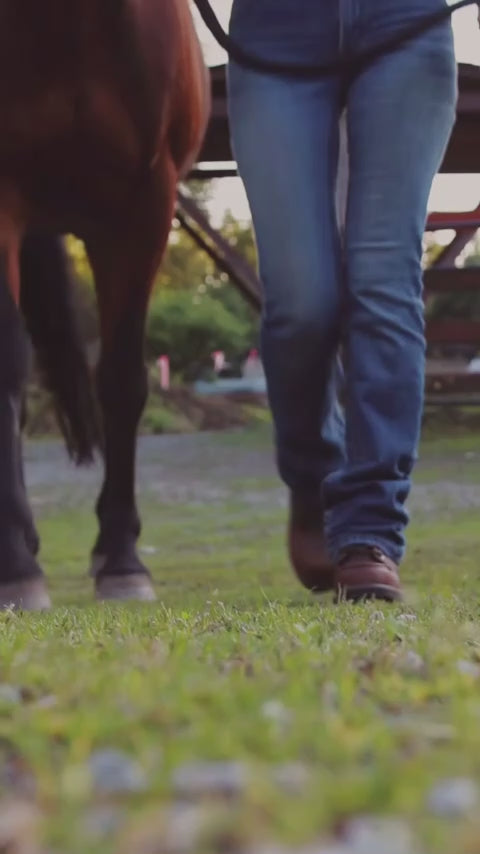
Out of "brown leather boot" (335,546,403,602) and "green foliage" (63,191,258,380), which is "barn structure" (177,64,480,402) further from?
"green foliage" (63,191,258,380)

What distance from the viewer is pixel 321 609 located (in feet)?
7.52

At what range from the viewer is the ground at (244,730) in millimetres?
771

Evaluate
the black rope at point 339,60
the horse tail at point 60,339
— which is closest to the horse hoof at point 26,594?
the black rope at point 339,60

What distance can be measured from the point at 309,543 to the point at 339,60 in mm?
941

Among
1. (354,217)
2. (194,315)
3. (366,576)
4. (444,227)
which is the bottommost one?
(194,315)

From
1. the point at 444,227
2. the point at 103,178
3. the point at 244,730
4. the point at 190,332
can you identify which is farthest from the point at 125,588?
the point at 190,332

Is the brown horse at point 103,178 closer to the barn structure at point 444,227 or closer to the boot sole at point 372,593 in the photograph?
the boot sole at point 372,593

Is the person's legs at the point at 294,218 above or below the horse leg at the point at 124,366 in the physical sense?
above

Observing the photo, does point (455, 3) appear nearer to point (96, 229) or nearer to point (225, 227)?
point (96, 229)

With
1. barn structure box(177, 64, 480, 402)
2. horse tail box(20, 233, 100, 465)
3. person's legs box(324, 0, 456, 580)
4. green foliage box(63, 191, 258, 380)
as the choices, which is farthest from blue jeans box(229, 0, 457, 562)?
green foliage box(63, 191, 258, 380)

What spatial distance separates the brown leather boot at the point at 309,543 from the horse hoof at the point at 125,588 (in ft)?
1.80

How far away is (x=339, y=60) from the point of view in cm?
281

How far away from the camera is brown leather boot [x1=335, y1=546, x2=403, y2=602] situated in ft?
8.39

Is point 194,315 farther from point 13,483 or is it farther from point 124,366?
point 13,483
